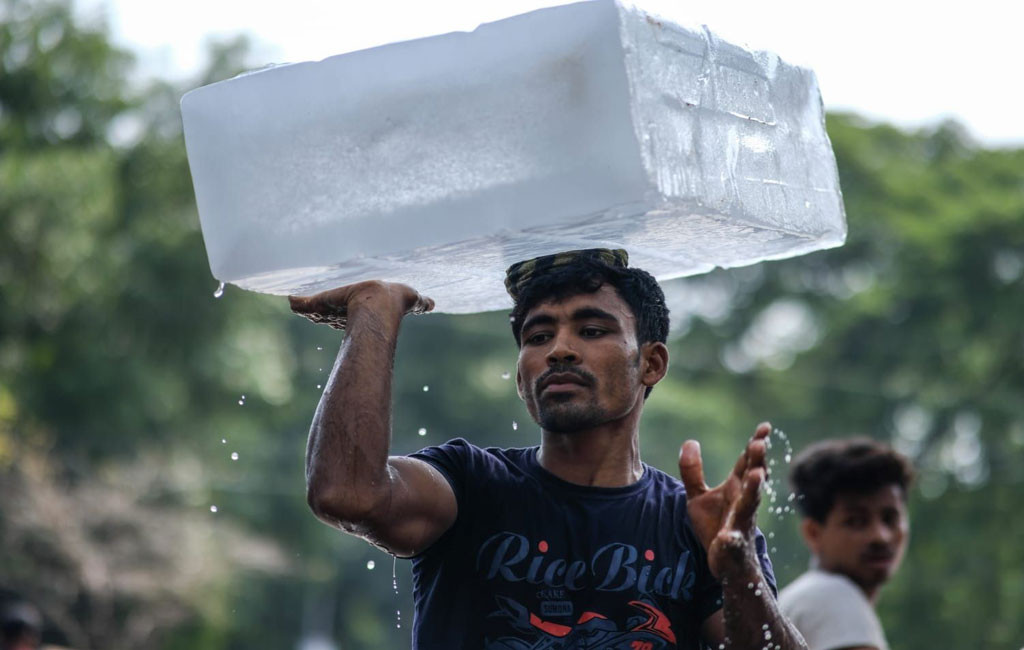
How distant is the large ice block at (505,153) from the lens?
9.52 ft

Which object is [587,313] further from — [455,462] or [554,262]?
[455,462]

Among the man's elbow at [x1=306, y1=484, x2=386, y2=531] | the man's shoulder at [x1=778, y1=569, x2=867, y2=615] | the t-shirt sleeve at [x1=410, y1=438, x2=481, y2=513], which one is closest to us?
the man's elbow at [x1=306, y1=484, x2=386, y2=531]

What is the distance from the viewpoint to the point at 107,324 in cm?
2284

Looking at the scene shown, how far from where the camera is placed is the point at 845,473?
17.2 ft

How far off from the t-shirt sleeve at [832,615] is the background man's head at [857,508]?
0.13 m

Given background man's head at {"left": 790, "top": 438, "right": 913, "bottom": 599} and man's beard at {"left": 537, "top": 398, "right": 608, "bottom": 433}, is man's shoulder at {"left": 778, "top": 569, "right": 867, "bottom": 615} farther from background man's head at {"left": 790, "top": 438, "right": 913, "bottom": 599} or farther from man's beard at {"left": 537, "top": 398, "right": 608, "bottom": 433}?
man's beard at {"left": 537, "top": 398, "right": 608, "bottom": 433}

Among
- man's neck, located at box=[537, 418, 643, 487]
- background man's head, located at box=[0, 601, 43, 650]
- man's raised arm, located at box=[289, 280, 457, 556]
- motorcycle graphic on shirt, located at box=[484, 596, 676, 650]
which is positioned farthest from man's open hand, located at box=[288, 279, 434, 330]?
background man's head, located at box=[0, 601, 43, 650]

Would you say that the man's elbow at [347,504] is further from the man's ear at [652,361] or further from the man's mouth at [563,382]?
the man's ear at [652,361]

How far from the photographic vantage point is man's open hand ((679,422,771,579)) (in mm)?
3053

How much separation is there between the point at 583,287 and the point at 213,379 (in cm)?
2097

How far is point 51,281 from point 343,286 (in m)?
19.5

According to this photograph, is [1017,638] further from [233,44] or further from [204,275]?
[233,44]

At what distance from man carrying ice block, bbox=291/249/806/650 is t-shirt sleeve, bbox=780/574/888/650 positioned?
1.41 metres

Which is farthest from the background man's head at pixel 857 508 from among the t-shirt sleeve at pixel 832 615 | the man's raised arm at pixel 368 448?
the man's raised arm at pixel 368 448
